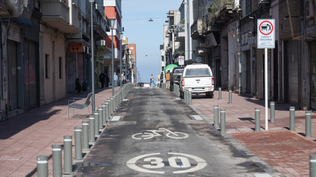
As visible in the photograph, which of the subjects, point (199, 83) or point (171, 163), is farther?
point (199, 83)

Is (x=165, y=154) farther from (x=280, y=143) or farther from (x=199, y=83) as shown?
(x=199, y=83)

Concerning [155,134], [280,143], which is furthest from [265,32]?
[155,134]

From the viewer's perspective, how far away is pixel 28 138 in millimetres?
9820

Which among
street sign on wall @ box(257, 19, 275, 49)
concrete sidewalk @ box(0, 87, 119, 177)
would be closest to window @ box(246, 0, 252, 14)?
concrete sidewalk @ box(0, 87, 119, 177)

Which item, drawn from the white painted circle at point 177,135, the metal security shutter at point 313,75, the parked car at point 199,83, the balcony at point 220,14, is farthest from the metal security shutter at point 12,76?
the balcony at point 220,14

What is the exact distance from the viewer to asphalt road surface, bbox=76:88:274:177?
21.0ft

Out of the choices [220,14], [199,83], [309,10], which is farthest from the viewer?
[220,14]

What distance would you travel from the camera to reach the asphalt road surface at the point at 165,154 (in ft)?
21.0

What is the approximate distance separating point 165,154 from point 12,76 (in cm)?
1004

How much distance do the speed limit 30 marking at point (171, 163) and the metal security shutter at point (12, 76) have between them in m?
9.21

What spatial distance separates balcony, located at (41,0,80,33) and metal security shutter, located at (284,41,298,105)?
36.3 feet

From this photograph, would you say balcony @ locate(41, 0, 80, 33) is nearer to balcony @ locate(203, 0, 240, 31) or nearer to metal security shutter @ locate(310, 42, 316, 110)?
balcony @ locate(203, 0, 240, 31)

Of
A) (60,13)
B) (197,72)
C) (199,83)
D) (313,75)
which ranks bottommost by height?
(199,83)

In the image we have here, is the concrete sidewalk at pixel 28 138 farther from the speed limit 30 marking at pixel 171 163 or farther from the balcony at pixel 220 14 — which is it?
the balcony at pixel 220 14
